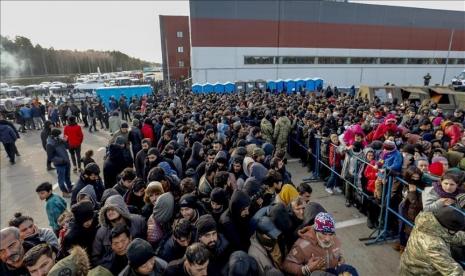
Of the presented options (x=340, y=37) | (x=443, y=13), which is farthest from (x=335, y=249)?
(x=443, y=13)

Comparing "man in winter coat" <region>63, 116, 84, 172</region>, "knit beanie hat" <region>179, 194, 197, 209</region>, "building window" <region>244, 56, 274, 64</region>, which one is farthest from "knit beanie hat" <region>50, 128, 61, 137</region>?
"building window" <region>244, 56, 274, 64</region>

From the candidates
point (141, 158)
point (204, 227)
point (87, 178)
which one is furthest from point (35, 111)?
point (204, 227)

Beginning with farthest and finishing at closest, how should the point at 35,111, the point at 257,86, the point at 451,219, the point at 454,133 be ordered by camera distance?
the point at 257,86, the point at 35,111, the point at 454,133, the point at 451,219

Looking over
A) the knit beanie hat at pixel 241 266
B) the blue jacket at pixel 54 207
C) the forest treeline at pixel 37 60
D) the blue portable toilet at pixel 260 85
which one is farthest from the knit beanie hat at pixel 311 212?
the forest treeline at pixel 37 60

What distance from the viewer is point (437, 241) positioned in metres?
2.60

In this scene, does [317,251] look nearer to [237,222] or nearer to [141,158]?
[237,222]

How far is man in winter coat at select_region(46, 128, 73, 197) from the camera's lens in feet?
23.2

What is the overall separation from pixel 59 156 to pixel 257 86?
63.0 feet

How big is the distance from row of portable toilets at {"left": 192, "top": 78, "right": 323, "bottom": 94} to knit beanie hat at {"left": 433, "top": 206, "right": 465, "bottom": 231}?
21307mm

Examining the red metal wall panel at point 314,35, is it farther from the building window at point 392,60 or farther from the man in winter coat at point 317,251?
the man in winter coat at point 317,251

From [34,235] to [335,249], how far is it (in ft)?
10.7

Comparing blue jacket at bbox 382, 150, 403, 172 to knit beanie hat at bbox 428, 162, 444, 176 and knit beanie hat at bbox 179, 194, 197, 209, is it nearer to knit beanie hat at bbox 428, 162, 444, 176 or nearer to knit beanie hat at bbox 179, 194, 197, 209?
knit beanie hat at bbox 428, 162, 444, 176

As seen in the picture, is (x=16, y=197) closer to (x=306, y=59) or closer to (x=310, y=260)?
(x=310, y=260)

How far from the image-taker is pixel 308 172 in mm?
8625
